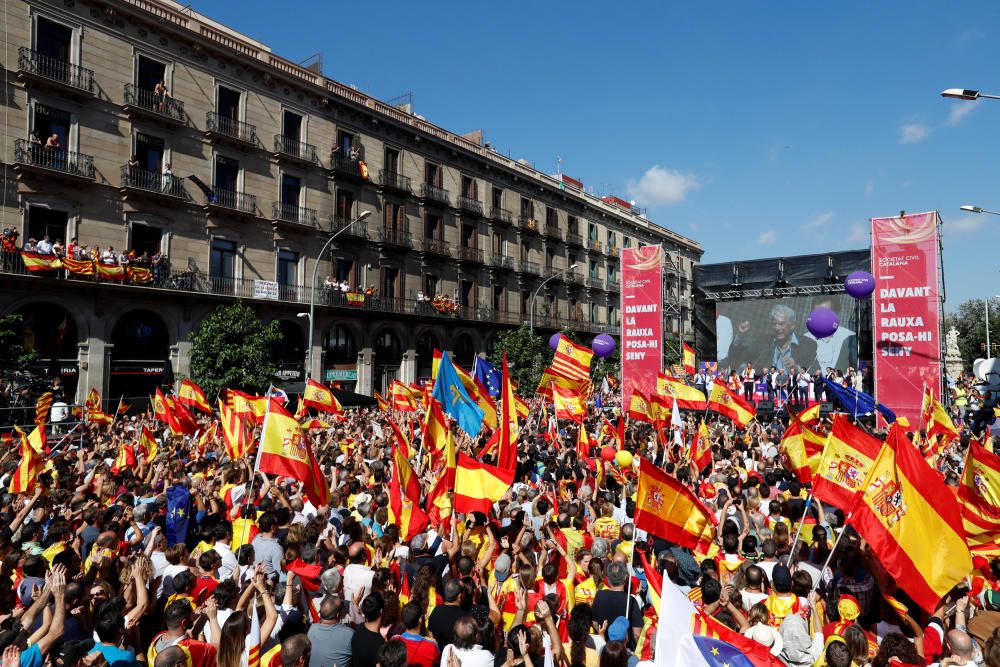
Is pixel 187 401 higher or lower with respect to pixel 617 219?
lower

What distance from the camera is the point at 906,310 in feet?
68.8

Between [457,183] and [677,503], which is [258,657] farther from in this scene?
[457,183]

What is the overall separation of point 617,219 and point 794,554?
53.6 meters

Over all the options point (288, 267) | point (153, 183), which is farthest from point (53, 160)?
point (288, 267)

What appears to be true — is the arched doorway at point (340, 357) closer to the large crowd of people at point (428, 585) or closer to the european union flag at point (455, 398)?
the european union flag at point (455, 398)

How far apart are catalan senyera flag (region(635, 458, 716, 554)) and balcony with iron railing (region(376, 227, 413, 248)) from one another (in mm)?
31936

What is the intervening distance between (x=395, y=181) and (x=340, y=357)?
10.9m

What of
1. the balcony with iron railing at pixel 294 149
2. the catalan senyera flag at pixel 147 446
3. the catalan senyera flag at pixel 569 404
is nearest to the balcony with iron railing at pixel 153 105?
the balcony with iron railing at pixel 294 149

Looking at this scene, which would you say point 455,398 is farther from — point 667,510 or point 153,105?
point 153,105

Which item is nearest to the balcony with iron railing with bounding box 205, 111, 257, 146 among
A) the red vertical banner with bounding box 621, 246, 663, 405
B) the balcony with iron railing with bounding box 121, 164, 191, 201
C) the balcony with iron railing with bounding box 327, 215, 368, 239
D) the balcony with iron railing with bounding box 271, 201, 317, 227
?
Result: the balcony with iron railing with bounding box 121, 164, 191, 201

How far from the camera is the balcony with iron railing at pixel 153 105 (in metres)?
26.1

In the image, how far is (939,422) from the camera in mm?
12172

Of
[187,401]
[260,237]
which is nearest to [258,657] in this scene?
[187,401]

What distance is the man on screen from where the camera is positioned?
1246 inches
